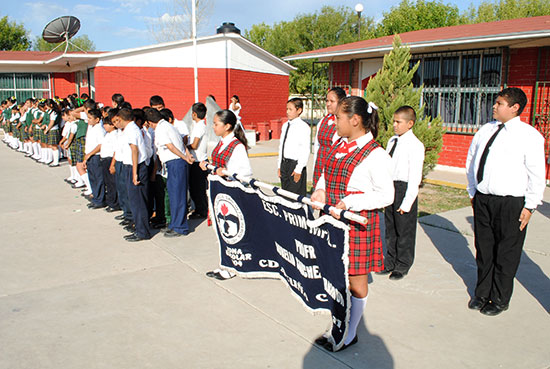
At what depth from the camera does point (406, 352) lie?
3.54 meters

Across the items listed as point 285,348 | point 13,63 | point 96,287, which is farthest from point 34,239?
point 13,63

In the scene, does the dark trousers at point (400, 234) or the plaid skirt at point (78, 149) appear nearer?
the dark trousers at point (400, 234)

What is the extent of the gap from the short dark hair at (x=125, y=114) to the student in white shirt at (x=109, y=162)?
1.40m

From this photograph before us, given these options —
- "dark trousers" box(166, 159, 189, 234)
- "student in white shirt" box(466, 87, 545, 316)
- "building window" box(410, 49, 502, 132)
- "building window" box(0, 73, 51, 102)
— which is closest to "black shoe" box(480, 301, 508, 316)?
"student in white shirt" box(466, 87, 545, 316)

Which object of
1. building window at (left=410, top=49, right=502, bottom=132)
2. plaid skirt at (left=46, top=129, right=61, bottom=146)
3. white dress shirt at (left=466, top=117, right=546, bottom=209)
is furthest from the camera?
plaid skirt at (left=46, top=129, right=61, bottom=146)

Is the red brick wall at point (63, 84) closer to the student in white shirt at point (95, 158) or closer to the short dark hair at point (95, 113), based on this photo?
the student in white shirt at point (95, 158)

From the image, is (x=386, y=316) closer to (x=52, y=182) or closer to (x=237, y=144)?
(x=237, y=144)

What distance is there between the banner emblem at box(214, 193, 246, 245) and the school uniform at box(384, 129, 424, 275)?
63.9 inches

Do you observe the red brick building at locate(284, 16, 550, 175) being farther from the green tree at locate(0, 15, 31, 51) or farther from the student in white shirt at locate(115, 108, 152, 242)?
the green tree at locate(0, 15, 31, 51)

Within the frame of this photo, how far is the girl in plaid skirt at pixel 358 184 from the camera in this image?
323cm

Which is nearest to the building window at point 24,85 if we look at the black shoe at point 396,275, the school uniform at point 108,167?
the school uniform at point 108,167

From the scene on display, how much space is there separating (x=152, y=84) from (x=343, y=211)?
19.6 m

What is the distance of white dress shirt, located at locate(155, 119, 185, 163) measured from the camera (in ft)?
20.5

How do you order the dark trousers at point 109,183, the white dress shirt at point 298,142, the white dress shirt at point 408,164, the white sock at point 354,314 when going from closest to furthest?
the white sock at point 354,314 → the white dress shirt at point 408,164 → the white dress shirt at point 298,142 → the dark trousers at point 109,183
